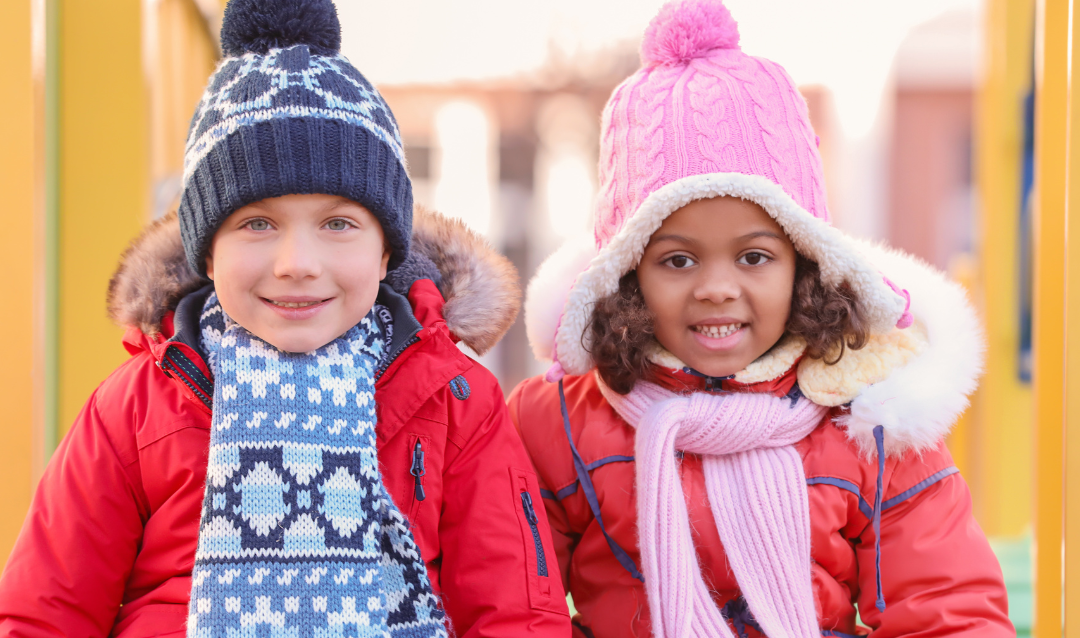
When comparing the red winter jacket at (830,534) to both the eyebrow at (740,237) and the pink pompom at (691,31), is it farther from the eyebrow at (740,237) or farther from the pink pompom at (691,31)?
the pink pompom at (691,31)

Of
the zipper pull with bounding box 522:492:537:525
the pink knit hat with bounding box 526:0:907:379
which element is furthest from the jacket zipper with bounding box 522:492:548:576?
the pink knit hat with bounding box 526:0:907:379

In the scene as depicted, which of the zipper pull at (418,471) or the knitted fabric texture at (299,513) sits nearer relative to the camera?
the knitted fabric texture at (299,513)

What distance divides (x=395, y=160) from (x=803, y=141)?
0.75m

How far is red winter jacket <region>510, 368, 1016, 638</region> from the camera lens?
58.7 inches

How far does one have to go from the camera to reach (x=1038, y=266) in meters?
1.81

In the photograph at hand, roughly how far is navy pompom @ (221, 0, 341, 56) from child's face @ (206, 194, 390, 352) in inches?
11.6

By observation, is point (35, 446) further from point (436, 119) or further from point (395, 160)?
point (436, 119)

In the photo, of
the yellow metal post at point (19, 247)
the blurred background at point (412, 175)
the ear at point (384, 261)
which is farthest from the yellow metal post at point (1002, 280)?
the yellow metal post at point (19, 247)

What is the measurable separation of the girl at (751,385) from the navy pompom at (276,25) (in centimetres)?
58

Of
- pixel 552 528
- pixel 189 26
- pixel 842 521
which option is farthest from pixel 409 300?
pixel 189 26

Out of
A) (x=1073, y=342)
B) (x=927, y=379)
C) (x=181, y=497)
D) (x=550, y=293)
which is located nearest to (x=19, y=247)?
(x=181, y=497)

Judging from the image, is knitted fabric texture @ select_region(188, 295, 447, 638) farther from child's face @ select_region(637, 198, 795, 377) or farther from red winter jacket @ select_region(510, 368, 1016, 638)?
child's face @ select_region(637, 198, 795, 377)

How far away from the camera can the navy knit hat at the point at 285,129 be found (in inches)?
52.6

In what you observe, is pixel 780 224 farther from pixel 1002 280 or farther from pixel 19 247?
pixel 1002 280
